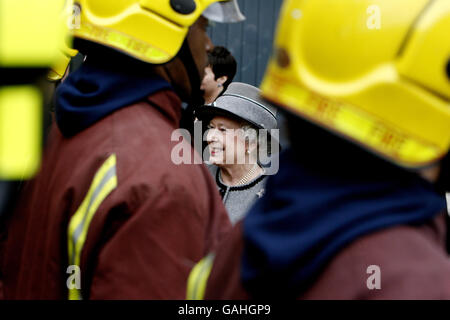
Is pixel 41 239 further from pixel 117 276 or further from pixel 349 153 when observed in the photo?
pixel 349 153

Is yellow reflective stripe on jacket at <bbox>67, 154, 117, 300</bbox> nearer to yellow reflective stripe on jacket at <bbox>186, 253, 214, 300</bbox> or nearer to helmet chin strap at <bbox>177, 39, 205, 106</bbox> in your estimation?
yellow reflective stripe on jacket at <bbox>186, 253, 214, 300</bbox>

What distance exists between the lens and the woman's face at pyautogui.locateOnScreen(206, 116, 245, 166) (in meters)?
4.03

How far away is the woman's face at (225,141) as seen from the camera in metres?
4.03

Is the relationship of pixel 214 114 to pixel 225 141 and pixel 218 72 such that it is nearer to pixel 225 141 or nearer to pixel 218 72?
pixel 225 141

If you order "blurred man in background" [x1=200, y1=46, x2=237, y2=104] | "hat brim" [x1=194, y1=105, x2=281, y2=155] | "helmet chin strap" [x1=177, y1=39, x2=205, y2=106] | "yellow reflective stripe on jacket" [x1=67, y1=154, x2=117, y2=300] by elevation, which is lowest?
"yellow reflective stripe on jacket" [x1=67, y1=154, x2=117, y2=300]

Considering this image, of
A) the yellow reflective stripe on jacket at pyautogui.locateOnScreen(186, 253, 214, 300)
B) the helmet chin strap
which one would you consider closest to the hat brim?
the helmet chin strap

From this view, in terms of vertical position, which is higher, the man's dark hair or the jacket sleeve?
the man's dark hair

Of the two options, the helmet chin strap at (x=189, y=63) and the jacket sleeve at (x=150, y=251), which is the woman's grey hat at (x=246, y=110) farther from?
the jacket sleeve at (x=150, y=251)

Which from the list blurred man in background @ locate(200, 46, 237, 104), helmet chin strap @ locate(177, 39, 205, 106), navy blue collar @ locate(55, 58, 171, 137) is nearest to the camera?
navy blue collar @ locate(55, 58, 171, 137)

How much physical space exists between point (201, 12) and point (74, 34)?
1.48 ft

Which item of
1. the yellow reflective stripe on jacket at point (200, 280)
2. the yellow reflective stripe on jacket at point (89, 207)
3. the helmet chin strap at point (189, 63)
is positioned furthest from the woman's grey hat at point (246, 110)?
the yellow reflective stripe on jacket at point (200, 280)

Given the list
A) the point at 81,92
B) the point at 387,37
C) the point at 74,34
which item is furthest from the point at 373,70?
the point at 74,34

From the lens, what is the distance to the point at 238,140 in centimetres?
407

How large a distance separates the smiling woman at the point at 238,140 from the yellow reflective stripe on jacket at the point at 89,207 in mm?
2138
